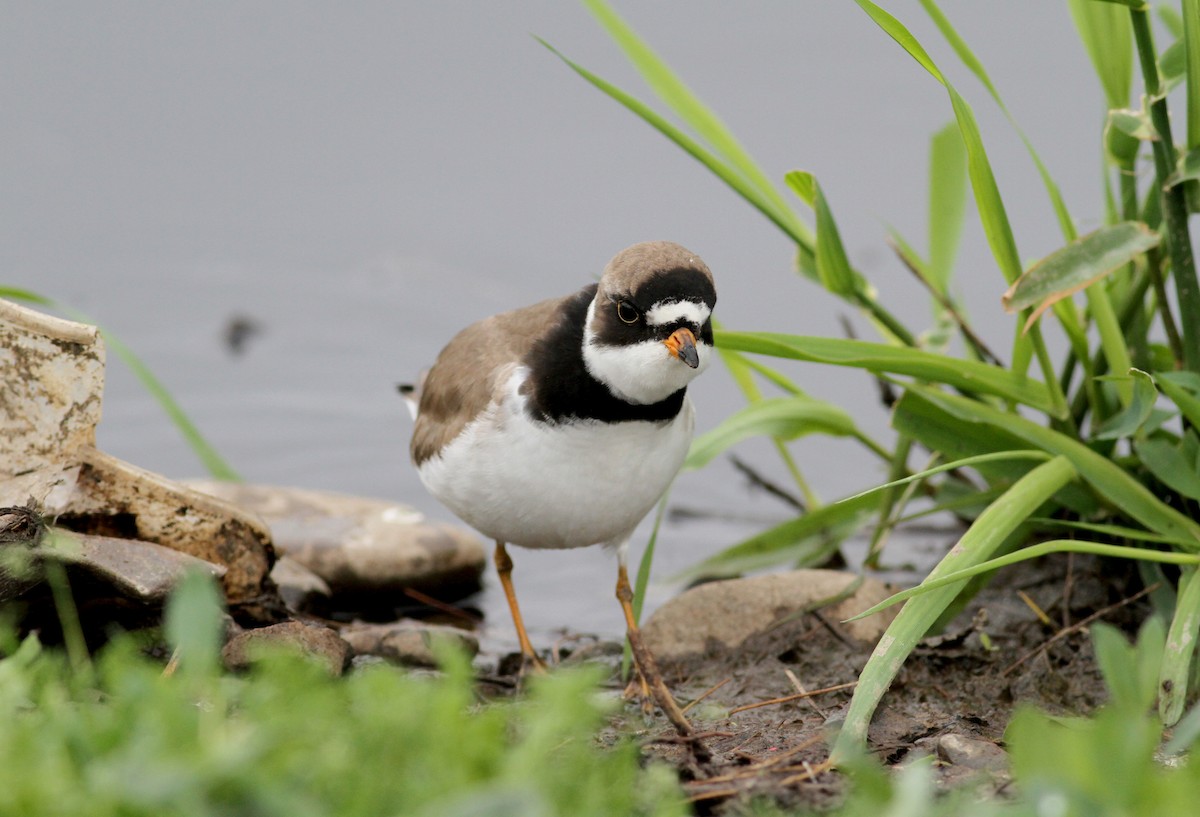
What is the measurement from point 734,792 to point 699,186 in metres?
6.04

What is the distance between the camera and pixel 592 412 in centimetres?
427

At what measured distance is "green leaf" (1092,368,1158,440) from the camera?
4.12 m

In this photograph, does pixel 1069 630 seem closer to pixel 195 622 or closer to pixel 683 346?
pixel 683 346

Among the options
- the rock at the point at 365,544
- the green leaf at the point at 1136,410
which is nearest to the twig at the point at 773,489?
the rock at the point at 365,544

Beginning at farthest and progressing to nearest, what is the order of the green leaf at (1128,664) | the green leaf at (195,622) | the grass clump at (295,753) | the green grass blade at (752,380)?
the green grass blade at (752,380)
the green leaf at (1128,664)
the green leaf at (195,622)
the grass clump at (295,753)

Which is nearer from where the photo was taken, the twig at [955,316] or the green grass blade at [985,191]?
the green grass blade at [985,191]

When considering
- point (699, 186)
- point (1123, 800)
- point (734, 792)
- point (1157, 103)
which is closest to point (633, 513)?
point (734, 792)

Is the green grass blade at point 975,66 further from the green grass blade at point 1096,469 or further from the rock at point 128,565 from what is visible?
the rock at point 128,565

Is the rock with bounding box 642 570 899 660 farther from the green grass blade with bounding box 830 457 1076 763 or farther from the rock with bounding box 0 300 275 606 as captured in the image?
the rock with bounding box 0 300 275 606

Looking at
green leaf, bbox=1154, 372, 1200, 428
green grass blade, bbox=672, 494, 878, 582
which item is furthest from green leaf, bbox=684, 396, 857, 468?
green leaf, bbox=1154, 372, 1200, 428

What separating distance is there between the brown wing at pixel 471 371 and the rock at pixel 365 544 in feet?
2.90

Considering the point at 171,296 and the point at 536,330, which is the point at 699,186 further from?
the point at 536,330

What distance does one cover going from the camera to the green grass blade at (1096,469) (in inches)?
173

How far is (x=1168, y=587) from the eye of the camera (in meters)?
4.57
